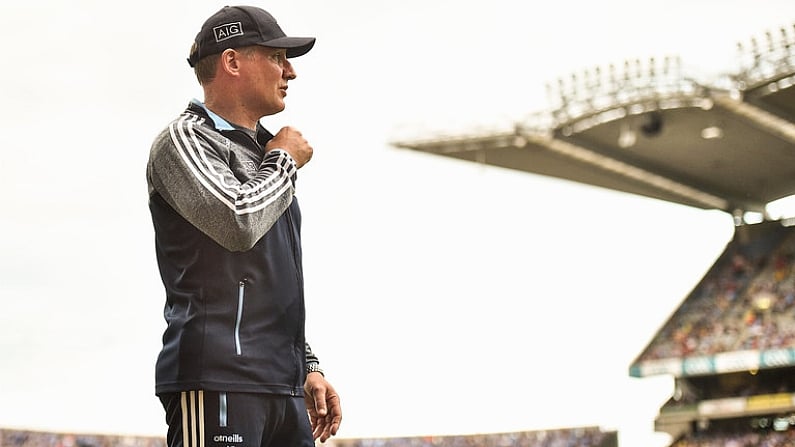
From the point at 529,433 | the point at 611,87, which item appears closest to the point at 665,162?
the point at 611,87

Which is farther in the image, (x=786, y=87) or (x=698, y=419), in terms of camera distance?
(x=698, y=419)

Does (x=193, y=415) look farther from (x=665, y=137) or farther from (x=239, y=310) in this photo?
(x=665, y=137)

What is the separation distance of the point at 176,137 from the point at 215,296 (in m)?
0.38

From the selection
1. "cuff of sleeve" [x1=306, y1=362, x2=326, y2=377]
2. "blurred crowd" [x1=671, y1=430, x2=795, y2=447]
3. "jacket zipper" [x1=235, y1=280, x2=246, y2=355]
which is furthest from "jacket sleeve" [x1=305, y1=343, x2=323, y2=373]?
"blurred crowd" [x1=671, y1=430, x2=795, y2=447]

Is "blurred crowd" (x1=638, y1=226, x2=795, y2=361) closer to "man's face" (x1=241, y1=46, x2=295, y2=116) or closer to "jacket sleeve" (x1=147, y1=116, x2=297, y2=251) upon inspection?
"man's face" (x1=241, y1=46, x2=295, y2=116)

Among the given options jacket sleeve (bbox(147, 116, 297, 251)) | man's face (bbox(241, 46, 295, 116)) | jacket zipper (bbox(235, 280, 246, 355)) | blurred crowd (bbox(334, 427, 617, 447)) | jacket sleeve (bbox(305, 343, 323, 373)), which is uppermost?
man's face (bbox(241, 46, 295, 116))

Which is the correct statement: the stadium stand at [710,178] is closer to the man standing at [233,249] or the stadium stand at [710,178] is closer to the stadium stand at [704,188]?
the stadium stand at [704,188]

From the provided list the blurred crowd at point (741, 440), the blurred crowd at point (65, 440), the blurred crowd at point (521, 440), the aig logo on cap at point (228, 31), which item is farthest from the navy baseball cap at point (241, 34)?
the blurred crowd at point (521, 440)

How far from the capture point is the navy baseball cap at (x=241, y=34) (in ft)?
9.45

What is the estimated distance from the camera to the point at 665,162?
93.5 ft

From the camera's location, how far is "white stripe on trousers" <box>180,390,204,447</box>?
2.63 m

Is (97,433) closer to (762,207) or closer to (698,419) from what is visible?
(698,419)

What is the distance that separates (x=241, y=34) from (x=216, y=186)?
1.47 feet

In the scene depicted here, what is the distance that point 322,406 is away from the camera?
3.02 metres
